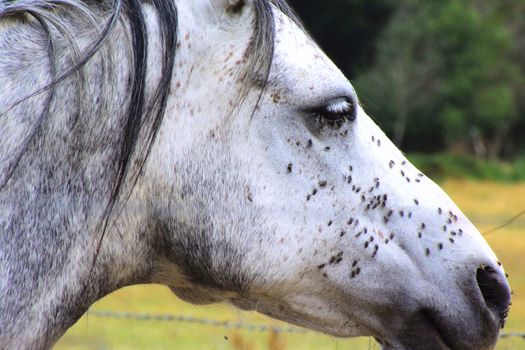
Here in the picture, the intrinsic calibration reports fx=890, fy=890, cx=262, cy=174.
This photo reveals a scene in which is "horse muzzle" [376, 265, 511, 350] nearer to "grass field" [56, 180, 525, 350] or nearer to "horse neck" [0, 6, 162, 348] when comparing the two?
"grass field" [56, 180, 525, 350]

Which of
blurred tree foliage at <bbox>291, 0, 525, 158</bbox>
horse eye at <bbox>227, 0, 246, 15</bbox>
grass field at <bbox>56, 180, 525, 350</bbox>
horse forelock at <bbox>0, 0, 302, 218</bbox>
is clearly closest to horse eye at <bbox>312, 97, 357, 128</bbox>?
horse forelock at <bbox>0, 0, 302, 218</bbox>

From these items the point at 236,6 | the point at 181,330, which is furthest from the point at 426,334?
the point at 181,330

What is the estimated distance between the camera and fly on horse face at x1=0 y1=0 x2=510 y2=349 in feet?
7.11

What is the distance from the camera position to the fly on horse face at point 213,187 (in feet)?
7.11

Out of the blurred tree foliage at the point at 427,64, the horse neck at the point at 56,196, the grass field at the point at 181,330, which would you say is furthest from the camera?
the blurred tree foliage at the point at 427,64

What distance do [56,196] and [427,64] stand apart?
3572 centimetres

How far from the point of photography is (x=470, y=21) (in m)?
37.8

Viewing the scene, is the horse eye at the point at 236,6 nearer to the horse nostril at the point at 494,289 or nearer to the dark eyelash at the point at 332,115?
the dark eyelash at the point at 332,115

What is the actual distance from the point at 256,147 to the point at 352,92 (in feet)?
1.02

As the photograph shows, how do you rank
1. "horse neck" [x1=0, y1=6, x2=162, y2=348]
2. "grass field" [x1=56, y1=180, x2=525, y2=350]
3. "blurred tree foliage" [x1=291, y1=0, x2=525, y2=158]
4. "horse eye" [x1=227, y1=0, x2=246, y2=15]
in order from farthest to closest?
"blurred tree foliage" [x1=291, y1=0, x2=525, y2=158]
"grass field" [x1=56, y1=180, x2=525, y2=350]
"horse eye" [x1=227, y1=0, x2=246, y2=15]
"horse neck" [x1=0, y1=6, x2=162, y2=348]

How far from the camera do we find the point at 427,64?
36812 mm

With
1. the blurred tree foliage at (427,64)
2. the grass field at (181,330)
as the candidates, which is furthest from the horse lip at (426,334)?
the blurred tree foliage at (427,64)

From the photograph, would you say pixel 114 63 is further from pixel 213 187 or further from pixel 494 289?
pixel 494 289

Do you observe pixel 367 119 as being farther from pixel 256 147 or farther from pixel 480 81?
pixel 480 81
